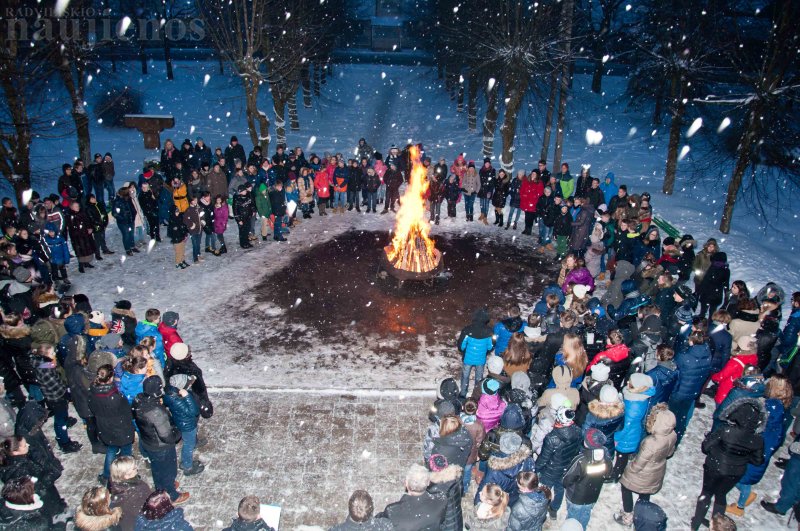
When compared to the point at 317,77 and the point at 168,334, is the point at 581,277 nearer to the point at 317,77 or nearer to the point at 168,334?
the point at 168,334

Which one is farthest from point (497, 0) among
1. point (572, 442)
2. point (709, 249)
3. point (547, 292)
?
point (572, 442)

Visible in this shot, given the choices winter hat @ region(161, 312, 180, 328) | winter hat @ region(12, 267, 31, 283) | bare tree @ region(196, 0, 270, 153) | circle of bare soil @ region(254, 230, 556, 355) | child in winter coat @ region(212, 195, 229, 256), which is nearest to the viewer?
winter hat @ region(161, 312, 180, 328)

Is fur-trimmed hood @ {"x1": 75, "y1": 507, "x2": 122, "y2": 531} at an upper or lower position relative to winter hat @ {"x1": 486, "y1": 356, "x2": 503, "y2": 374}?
lower

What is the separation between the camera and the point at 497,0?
19.5m

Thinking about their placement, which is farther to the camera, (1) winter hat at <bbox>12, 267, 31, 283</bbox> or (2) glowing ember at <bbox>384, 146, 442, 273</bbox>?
(2) glowing ember at <bbox>384, 146, 442, 273</bbox>

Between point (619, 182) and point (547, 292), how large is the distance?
49.9 ft

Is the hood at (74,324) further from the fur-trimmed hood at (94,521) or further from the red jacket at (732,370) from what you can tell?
the red jacket at (732,370)

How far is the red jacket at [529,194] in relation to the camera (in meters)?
15.6

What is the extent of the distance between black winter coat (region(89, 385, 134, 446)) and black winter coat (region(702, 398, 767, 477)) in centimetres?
727

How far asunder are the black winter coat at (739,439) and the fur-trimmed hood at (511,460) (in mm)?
2415

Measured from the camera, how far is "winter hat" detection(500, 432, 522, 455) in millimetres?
6164

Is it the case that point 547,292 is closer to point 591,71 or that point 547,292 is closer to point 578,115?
point 578,115

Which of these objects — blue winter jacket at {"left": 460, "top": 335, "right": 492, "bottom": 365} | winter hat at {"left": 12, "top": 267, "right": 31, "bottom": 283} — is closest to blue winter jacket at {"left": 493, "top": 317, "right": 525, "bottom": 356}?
blue winter jacket at {"left": 460, "top": 335, "right": 492, "bottom": 365}

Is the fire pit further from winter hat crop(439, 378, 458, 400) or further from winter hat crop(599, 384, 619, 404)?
winter hat crop(599, 384, 619, 404)
